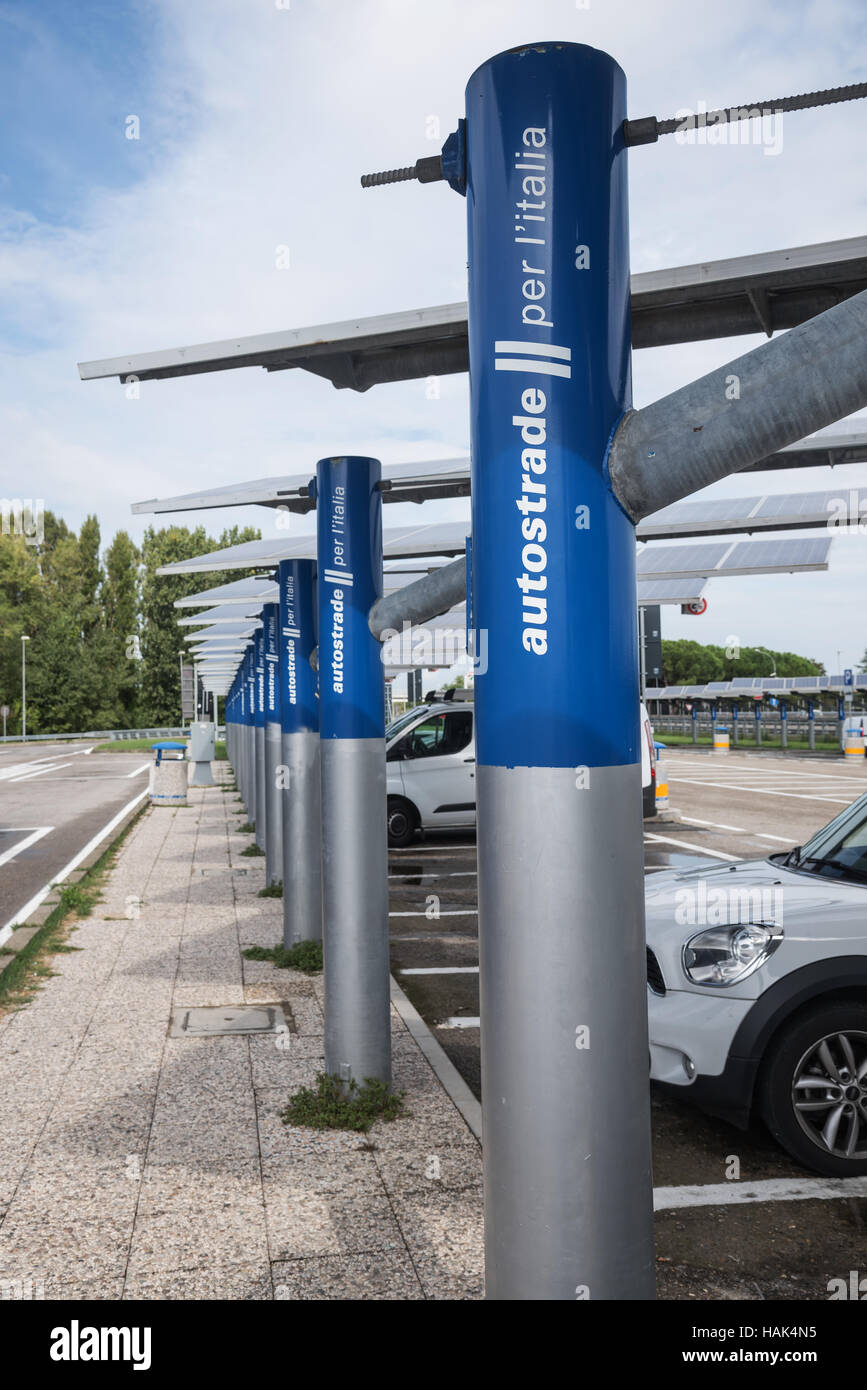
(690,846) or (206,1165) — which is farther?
(690,846)

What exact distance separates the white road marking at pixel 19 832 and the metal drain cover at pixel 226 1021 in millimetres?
8723

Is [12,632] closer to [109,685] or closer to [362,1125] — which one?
[109,685]

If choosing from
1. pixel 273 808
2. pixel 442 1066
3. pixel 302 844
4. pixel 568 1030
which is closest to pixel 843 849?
pixel 442 1066

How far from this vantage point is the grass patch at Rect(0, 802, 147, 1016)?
7.45 m

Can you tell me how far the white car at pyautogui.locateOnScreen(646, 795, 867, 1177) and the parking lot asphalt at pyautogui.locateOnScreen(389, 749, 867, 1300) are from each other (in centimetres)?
26

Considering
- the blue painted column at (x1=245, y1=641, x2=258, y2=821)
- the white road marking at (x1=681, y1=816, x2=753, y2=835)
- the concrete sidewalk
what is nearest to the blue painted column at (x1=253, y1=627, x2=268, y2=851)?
the blue painted column at (x1=245, y1=641, x2=258, y2=821)

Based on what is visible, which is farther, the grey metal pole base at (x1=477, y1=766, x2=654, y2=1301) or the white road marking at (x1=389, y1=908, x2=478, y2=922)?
the white road marking at (x1=389, y1=908, x2=478, y2=922)

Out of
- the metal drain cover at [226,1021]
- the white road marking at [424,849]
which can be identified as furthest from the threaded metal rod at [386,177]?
the white road marking at [424,849]

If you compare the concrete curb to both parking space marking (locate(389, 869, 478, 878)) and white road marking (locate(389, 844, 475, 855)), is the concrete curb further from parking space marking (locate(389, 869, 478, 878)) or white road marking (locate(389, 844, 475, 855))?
white road marking (locate(389, 844, 475, 855))

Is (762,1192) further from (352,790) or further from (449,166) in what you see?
(449,166)

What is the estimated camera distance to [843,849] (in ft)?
17.2

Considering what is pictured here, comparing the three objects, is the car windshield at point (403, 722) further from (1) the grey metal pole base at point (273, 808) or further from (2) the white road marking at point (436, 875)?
(1) the grey metal pole base at point (273, 808)

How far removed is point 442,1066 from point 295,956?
251 centimetres

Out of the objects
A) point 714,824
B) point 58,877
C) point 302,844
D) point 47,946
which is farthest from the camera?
point 714,824
